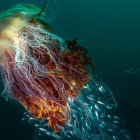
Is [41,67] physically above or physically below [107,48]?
below

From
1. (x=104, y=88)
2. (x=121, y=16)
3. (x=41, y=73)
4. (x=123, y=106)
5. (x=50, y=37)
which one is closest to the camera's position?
(x=41, y=73)

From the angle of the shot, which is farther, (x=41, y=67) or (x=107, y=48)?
(x=107, y=48)

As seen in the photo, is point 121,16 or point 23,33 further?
point 121,16

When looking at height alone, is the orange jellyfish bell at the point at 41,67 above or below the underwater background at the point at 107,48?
below

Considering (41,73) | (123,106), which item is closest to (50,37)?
(41,73)

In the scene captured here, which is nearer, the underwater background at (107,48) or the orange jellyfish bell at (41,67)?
the orange jellyfish bell at (41,67)

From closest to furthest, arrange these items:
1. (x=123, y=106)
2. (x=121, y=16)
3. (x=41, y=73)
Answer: (x=41, y=73) < (x=123, y=106) < (x=121, y=16)

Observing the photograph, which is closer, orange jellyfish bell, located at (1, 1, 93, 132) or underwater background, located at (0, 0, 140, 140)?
orange jellyfish bell, located at (1, 1, 93, 132)

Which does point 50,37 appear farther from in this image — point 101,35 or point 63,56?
point 101,35
